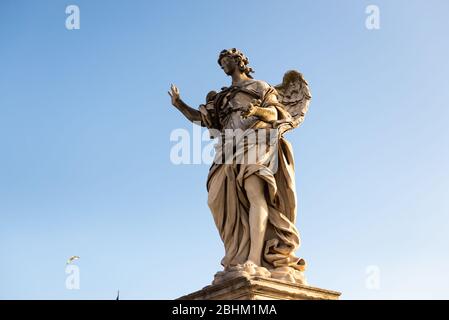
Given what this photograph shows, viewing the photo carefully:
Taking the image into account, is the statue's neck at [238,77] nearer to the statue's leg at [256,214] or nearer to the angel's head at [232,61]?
the angel's head at [232,61]

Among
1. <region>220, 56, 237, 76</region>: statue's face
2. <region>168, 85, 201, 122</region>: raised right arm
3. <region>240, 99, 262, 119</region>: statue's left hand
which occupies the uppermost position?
<region>220, 56, 237, 76</region>: statue's face

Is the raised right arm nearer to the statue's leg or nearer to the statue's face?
the statue's face

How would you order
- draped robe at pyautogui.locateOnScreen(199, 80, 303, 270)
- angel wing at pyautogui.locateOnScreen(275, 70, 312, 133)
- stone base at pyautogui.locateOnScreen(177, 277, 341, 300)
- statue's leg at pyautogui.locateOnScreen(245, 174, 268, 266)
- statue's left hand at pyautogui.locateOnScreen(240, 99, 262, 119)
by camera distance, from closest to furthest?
stone base at pyautogui.locateOnScreen(177, 277, 341, 300)
statue's leg at pyautogui.locateOnScreen(245, 174, 268, 266)
draped robe at pyautogui.locateOnScreen(199, 80, 303, 270)
statue's left hand at pyautogui.locateOnScreen(240, 99, 262, 119)
angel wing at pyautogui.locateOnScreen(275, 70, 312, 133)

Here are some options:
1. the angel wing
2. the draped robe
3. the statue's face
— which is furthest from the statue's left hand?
the statue's face

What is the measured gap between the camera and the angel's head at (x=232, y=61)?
1191cm

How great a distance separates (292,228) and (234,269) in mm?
1204

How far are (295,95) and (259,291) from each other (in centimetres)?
375

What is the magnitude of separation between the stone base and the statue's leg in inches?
28.8

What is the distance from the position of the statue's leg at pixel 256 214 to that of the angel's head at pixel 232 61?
2.04 meters

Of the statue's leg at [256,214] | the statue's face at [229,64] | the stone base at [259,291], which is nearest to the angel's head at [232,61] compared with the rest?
the statue's face at [229,64]

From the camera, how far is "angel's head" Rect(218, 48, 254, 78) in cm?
1191
